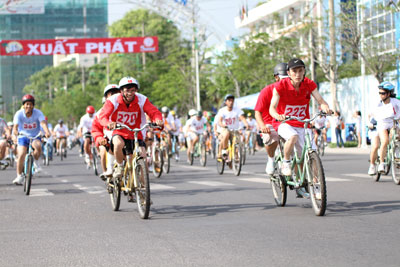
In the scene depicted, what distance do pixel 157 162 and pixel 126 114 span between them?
8341mm

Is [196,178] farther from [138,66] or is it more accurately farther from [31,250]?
[138,66]

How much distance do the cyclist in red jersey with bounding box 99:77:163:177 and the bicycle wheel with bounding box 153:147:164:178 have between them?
8.02m

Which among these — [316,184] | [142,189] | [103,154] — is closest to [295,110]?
[316,184]

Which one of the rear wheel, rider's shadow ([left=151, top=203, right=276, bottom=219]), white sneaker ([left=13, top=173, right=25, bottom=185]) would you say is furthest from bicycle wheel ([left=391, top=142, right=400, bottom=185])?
white sneaker ([left=13, top=173, right=25, bottom=185])

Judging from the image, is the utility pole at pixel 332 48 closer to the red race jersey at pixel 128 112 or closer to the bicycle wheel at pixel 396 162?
the bicycle wheel at pixel 396 162

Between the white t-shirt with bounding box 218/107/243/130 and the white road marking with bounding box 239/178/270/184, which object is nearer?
the white road marking with bounding box 239/178/270/184

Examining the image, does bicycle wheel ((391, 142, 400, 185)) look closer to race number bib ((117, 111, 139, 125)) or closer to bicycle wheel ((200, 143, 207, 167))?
race number bib ((117, 111, 139, 125))

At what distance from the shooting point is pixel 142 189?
9859mm

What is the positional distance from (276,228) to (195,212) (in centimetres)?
216

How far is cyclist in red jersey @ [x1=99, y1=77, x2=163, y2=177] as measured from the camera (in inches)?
419

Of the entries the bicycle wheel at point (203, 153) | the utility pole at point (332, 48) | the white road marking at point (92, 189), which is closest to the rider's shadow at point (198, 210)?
the white road marking at point (92, 189)

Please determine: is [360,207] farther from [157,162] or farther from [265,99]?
[157,162]

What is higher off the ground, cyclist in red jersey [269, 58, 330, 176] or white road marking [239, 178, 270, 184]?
cyclist in red jersey [269, 58, 330, 176]

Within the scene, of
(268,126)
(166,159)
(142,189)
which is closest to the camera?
(142,189)
